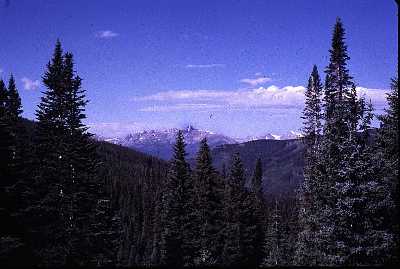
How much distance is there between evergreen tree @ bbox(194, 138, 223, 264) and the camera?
43469 millimetres

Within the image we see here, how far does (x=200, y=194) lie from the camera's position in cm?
4456

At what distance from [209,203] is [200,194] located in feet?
4.18

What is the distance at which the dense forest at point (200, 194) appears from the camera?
71.5 ft

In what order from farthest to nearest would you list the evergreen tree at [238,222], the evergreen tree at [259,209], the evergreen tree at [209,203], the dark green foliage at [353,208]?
the evergreen tree at [259,209]
the evergreen tree at [238,222]
the evergreen tree at [209,203]
the dark green foliage at [353,208]

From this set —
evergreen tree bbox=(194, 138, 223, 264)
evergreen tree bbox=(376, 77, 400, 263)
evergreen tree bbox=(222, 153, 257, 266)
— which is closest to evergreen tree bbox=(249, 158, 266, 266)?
evergreen tree bbox=(222, 153, 257, 266)

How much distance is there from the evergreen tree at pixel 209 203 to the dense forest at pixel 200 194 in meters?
0.11

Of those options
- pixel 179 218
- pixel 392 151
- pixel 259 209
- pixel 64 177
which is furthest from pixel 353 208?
pixel 259 209

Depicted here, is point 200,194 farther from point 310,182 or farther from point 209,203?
point 310,182

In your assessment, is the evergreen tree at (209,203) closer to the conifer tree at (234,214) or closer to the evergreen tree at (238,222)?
the conifer tree at (234,214)

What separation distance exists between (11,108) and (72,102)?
2011cm

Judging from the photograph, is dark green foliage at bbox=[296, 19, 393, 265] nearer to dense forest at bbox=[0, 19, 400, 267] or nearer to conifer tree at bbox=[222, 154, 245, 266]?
dense forest at bbox=[0, 19, 400, 267]

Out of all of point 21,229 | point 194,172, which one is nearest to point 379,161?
point 21,229

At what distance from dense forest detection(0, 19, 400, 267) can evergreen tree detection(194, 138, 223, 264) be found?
4.2 inches

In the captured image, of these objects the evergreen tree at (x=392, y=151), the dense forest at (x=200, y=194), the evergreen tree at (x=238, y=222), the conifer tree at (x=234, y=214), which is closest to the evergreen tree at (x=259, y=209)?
the evergreen tree at (x=238, y=222)
